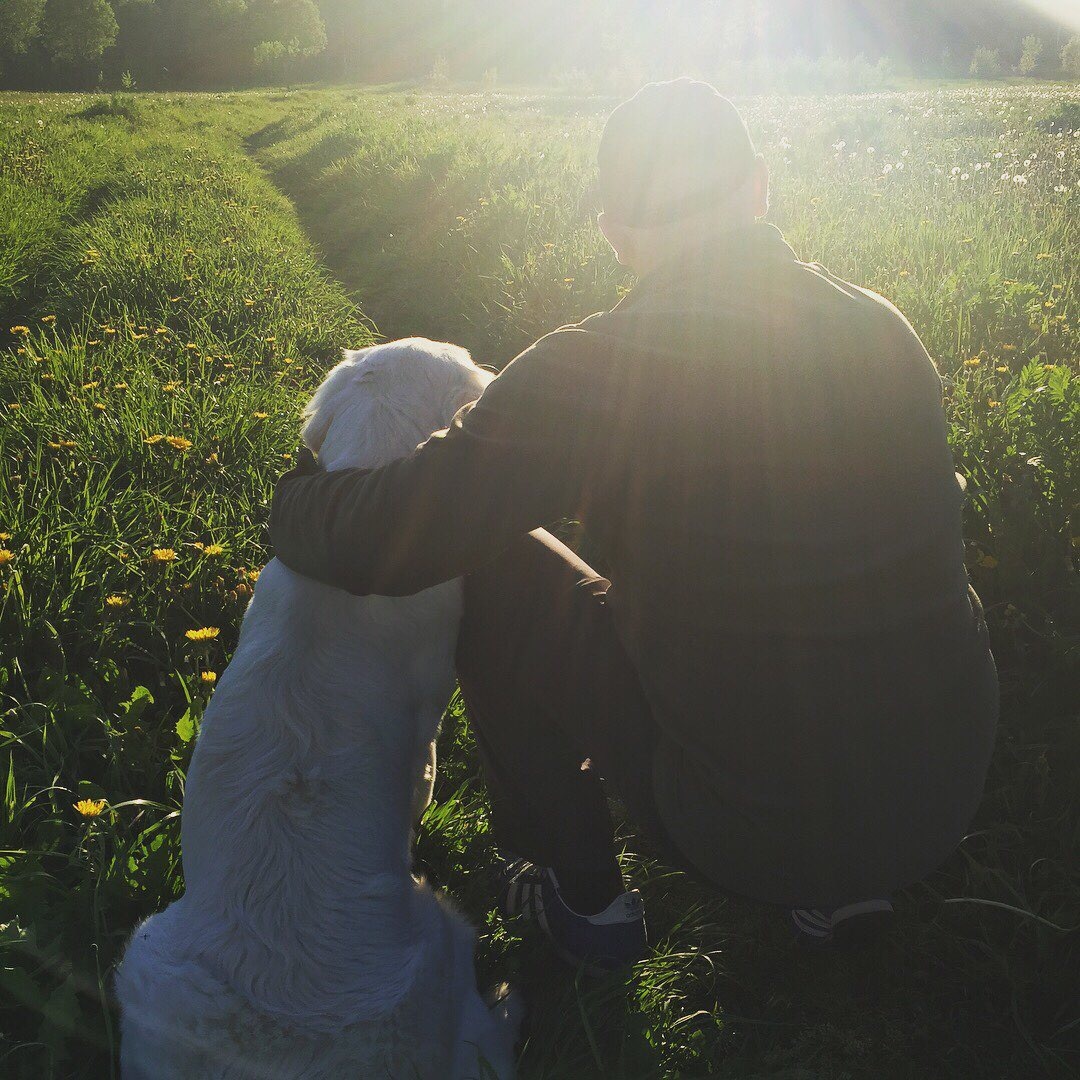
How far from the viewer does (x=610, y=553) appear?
4.78ft

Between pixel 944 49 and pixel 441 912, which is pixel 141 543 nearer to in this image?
pixel 441 912

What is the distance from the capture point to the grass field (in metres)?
1.66

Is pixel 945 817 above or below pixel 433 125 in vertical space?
below

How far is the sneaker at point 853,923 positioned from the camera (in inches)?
72.6

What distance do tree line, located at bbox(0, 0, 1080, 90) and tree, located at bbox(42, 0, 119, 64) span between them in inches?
3.3

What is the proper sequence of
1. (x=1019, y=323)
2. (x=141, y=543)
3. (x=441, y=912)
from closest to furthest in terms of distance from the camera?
(x=441, y=912) < (x=141, y=543) < (x=1019, y=323)

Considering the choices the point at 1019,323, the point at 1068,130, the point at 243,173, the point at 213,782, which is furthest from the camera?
the point at 243,173

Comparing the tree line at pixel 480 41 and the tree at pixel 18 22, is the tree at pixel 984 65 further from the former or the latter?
the tree at pixel 18 22

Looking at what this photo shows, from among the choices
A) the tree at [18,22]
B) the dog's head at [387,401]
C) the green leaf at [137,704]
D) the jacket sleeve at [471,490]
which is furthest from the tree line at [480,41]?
the jacket sleeve at [471,490]

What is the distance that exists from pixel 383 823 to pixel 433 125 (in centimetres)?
1523

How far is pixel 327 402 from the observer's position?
1.77 meters

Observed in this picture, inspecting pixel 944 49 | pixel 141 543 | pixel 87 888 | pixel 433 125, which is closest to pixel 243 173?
pixel 433 125

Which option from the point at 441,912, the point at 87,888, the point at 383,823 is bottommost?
the point at 87,888

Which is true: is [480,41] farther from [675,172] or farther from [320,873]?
[320,873]
